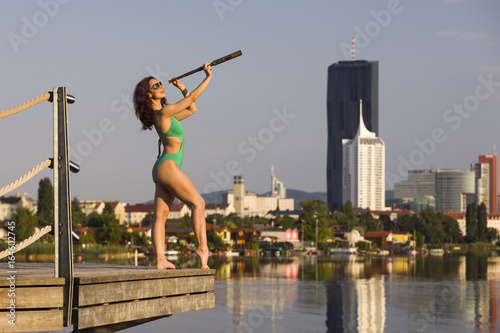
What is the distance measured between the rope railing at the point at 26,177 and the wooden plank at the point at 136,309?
0.91 meters

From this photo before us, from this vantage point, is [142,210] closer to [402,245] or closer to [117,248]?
[402,245]

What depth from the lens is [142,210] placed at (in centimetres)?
19562

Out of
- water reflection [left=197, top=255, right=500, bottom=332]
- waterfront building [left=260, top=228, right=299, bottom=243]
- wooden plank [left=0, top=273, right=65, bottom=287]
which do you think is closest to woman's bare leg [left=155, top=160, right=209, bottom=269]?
wooden plank [left=0, top=273, right=65, bottom=287]

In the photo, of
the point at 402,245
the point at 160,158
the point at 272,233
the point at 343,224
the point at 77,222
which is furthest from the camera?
the point at 343,224

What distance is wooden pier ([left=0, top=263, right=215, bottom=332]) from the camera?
5020mm

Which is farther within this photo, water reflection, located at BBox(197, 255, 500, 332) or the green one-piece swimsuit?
water reflection, located at BBox(197, 255, 500, 332)

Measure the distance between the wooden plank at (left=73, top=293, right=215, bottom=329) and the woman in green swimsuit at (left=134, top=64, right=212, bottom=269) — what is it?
2.18ft

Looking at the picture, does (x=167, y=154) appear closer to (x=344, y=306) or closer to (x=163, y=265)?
(x=163, y=265)

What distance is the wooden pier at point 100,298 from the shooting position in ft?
16.5

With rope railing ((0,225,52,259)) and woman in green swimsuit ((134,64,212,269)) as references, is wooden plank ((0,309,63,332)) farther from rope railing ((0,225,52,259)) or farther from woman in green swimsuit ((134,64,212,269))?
woman in green swimsuit ((134,64,212,269))

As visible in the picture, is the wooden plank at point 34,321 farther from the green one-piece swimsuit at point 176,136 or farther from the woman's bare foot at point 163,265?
the green one-piece swimsuit at point 176,136

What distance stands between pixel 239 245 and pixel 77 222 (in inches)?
1126

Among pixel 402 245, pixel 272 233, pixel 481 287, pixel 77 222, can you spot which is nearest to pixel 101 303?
pixel 481 287

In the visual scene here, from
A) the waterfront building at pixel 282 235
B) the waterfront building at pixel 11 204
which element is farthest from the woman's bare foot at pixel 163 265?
the waterfront building at pixel 282 235
